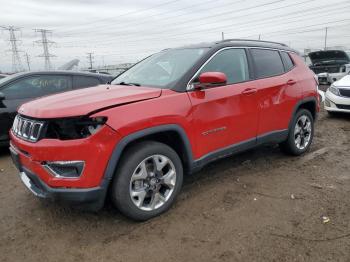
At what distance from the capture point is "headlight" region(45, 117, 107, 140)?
2855 millimetres

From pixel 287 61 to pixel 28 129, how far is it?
380 centimetres

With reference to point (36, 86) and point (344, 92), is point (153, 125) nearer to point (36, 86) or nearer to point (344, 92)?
point (36, 86)

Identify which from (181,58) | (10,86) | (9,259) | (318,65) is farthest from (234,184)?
(318,65)

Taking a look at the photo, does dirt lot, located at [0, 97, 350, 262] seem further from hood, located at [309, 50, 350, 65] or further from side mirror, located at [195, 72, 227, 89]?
hood, located at [309, 50, 350, 65]

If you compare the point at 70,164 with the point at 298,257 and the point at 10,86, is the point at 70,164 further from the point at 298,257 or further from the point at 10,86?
the point at 10,86

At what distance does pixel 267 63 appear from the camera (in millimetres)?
4641

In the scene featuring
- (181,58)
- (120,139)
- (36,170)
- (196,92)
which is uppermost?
(181,58)

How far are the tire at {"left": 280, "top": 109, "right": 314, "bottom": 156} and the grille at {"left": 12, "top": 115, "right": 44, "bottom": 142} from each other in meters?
3.54

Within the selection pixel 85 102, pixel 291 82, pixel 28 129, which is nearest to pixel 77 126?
pixel 85 102

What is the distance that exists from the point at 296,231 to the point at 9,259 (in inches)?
100

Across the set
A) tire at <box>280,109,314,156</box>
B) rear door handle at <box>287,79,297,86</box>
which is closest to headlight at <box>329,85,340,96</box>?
tire at <box>280,109,314,156</box>

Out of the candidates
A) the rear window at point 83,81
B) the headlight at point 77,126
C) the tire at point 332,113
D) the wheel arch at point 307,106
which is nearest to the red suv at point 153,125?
the headlight at point 77,126

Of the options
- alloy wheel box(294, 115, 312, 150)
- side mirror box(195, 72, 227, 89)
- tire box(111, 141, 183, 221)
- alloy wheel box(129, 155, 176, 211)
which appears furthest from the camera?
alloy wheel box(294, 115, 312, 150)

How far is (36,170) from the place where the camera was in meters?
2.96
